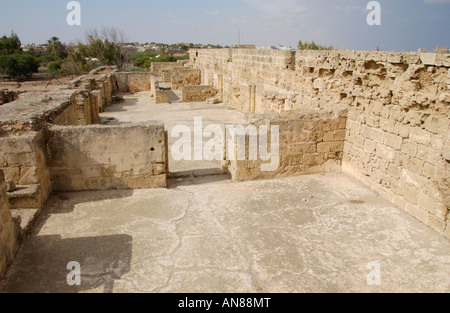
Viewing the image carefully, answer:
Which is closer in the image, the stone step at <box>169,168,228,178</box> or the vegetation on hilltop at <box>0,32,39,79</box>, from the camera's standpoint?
the stone step at <box>169,168,228,178</box>

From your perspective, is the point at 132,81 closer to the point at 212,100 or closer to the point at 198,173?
the point at 212,100

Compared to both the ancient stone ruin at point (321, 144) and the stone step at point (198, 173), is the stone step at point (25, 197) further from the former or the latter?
the stone step at point (198, 173)

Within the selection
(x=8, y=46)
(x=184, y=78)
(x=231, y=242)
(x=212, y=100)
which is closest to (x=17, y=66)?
(x=8, y=46)

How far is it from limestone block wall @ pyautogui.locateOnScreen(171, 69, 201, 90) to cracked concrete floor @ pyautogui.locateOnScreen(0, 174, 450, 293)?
53.5 feet

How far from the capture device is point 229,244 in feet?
12.6

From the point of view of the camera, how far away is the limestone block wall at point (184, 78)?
2052cm

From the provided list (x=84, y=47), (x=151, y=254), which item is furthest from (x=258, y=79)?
(x=84, y=47)

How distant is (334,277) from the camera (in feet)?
10.8

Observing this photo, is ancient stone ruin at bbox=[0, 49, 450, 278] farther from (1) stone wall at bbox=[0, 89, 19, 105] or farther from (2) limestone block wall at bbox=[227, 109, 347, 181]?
(1) stone wall at bbox=[0, 89, 19, 105]

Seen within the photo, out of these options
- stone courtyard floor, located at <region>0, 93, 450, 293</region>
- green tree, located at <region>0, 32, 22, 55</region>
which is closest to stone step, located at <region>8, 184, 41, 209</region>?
stone courtyard floor, located at <region>0, 93, 450, 293</region>

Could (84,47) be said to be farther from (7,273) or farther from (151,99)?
(7,273)

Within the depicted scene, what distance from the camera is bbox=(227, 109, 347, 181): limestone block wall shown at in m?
5.66

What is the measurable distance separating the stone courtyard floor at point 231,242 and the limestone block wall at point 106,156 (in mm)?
215

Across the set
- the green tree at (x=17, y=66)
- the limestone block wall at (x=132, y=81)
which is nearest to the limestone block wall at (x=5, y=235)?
the limestone block wall at (x=132, y=81)
